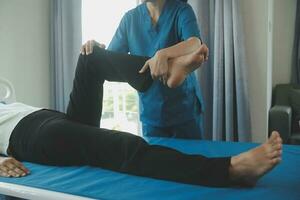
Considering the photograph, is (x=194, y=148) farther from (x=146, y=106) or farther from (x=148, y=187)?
(x=148, y=187)

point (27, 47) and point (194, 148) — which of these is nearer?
point (194, 148)

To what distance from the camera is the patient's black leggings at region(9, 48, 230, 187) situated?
45.9 inches

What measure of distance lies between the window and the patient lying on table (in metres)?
1.55

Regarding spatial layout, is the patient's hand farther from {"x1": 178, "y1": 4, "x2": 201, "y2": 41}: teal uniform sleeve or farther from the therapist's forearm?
{"x1": 178, "y1": 4, "x2": 201, "y2": 41}: teal uniform sleeve

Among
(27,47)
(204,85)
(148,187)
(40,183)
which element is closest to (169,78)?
(148,187)

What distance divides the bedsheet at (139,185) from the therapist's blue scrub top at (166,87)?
0.50 meters

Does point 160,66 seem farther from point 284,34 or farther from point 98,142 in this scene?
point 284,34

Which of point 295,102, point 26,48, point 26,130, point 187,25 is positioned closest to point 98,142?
point 26,130

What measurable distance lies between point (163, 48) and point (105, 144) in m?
0.57

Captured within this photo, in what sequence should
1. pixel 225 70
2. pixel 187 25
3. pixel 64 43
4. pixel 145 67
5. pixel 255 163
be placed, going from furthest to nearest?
pixel 64 43, pixel 225 70, pixel 187 25, pixel 145 67, pixel 255 163

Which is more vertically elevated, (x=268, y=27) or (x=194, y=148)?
(x=268, y=27)

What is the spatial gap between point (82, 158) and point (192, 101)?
2.06 ft

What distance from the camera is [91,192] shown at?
1.08 meters

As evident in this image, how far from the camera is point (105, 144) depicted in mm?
1322
